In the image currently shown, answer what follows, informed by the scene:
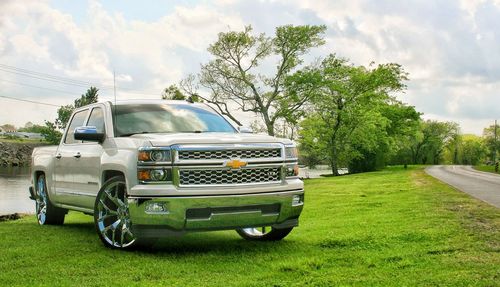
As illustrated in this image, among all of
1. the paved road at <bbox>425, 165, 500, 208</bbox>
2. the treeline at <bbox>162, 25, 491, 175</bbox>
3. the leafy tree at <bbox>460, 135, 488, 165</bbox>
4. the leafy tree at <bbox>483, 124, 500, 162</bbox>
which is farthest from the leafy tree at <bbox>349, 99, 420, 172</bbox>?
the leafy tree at <bbox>460, 135, 488, 165</bbox>

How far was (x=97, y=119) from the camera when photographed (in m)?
8.85

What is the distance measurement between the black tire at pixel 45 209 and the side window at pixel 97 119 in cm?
202

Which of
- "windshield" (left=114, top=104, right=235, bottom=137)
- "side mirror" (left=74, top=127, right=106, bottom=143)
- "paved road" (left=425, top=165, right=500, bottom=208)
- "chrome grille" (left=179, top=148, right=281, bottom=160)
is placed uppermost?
"windshield" (left=114, top=104, right=235, bottom=137)

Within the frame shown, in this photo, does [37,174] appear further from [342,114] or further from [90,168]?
[342,114]

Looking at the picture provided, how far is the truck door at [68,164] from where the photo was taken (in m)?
9.04

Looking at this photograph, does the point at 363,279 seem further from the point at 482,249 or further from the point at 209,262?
the point at 482,249

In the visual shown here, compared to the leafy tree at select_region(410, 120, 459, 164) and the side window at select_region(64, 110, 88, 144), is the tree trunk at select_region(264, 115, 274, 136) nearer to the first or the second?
the side window at select_region(64, 110, 88, 144)

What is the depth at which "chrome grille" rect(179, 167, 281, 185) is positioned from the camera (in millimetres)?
6859

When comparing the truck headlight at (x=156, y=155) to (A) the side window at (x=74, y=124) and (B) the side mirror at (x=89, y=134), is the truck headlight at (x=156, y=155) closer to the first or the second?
(B) the side mirror at (x=89, y=134)

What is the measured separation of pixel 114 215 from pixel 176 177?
1305 mm

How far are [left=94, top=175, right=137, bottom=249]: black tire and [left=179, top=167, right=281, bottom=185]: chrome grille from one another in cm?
89

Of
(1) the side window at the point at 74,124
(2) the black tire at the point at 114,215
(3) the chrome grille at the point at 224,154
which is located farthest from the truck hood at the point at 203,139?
(1) the side window at the point at 74,124

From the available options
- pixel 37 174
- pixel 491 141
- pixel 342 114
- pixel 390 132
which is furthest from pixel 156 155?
pixel 491 141

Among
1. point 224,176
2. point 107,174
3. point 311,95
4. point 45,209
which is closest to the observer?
point 224,176
